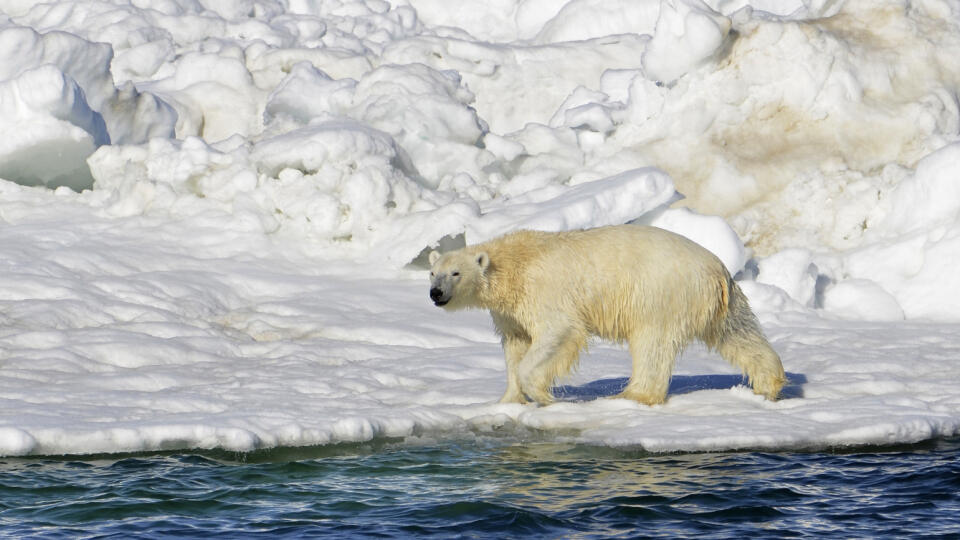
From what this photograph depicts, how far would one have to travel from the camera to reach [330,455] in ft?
24.7

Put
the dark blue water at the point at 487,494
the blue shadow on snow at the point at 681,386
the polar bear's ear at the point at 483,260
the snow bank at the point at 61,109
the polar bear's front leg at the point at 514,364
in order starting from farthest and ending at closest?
the snow bank at the point at 61,109, the blue shadow on snow at the point at 681,386, the polar bear's front leg at the point at 514,364, the polar bear's ear at the point at 483,260, the dark blue water at the point at 487,494

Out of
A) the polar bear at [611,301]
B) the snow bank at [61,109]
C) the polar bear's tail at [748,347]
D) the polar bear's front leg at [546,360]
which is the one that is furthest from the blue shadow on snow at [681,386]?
the snow bank at [61,109]

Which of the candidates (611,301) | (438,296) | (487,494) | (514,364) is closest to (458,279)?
(438,296)

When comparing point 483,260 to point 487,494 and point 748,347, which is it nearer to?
point 748,347

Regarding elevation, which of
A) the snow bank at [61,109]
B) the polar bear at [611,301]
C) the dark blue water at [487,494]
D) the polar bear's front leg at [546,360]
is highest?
the snow bank at [61,109]

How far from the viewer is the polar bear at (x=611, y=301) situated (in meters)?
8.28

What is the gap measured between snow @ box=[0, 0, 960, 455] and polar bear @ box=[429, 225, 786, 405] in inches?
11.7

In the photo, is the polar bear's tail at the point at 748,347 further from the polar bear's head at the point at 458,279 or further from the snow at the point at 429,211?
the polar bear's head at the point at 458,279

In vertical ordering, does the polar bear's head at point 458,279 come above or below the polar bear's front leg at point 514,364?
above

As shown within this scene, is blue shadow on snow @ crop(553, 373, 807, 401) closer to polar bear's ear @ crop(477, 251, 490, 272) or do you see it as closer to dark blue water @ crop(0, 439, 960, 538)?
polar bear's ear @ crop(477, 251, 490, 272)

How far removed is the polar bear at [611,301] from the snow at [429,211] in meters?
0.30

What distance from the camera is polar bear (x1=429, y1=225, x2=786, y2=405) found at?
27.2ft

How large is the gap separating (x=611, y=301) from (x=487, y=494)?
88.3 inches

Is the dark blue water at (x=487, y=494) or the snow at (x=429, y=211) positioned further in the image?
the snow at (x=429, y=211)
